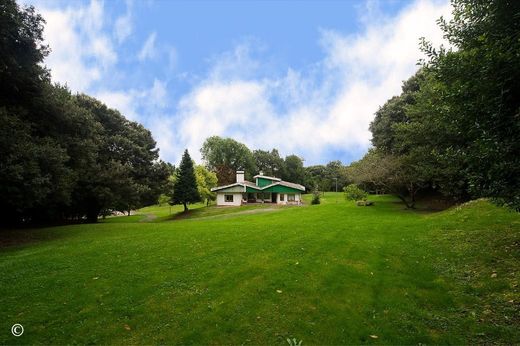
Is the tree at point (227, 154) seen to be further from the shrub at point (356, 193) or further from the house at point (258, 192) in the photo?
the shrub at point (356, 193)

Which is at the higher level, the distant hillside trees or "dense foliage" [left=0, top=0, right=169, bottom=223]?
the distant hillside trees

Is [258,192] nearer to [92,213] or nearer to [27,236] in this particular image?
[92,213]

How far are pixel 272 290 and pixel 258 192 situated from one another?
4276 centimetres

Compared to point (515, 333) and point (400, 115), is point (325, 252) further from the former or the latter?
point (400, 115)

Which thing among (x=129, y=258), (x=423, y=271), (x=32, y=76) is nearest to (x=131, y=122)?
(x=32, y=76)

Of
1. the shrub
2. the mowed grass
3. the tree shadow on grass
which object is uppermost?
the shrub

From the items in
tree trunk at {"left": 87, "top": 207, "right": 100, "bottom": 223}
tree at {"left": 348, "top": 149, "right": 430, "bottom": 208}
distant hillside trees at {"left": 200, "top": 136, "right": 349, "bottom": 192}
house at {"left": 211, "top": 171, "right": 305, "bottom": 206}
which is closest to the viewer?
tree at {"left": 348, "top": 149, "right": 430, "bottom": 208}

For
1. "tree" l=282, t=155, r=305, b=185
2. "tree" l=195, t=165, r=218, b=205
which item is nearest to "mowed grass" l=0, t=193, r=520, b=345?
"tree" l=195, t=165, r=218, b=205

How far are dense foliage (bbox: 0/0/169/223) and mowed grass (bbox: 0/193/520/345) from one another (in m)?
3.39

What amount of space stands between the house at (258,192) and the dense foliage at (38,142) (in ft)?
66.3

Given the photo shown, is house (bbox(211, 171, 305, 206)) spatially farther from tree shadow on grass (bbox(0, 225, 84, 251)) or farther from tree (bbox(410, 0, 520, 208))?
tree (bbox(410, 0, 520, 208))

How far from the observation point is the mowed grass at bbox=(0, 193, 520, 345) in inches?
213

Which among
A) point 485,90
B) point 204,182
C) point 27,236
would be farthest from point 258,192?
point 485,90

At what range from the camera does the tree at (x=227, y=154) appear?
74.9 meters
